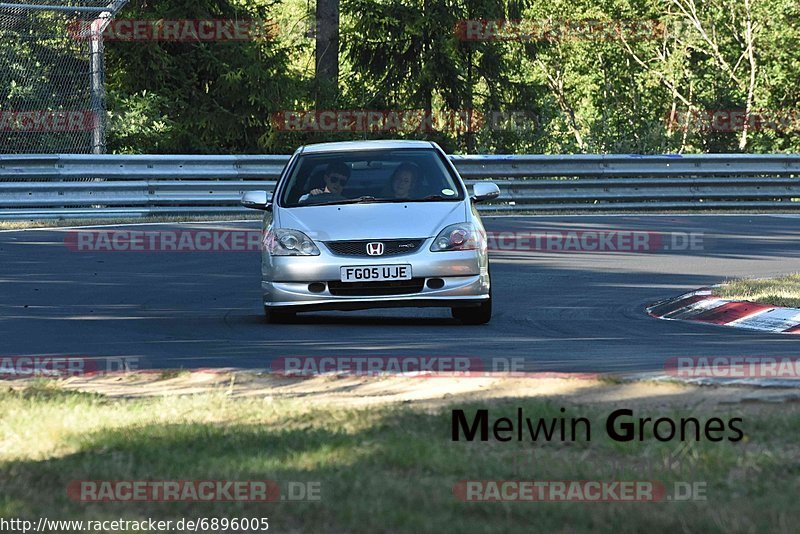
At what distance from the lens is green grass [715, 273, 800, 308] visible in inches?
488

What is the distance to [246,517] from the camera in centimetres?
477

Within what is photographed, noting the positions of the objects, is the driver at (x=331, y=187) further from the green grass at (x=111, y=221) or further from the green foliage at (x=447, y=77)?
→ the green foliage at (x=447, y=77)

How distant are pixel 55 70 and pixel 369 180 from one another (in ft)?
41.0

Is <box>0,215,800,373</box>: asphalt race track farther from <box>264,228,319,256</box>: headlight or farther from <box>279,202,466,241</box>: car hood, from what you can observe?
<box>279,202,466,241</box>: car hood

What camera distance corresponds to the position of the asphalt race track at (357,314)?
31.6 ft

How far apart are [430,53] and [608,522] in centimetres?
3105

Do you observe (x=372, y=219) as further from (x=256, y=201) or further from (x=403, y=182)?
(x=256, y=201)

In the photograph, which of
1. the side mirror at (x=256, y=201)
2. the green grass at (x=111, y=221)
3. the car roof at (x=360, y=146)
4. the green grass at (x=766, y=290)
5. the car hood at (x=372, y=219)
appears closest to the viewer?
the car hood at (x=372, y=219)

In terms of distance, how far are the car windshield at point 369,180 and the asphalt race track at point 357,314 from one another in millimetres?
1018

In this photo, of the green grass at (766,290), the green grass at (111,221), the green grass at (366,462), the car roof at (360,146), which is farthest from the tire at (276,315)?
the green grass at (111,221)

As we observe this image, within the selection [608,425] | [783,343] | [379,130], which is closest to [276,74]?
[379,130]

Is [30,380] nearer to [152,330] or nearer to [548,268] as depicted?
[152,330]

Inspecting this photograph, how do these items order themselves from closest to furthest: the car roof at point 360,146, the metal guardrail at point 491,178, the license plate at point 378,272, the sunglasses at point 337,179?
the license plate at point 378,272, the sunglasses at point 337,179, the car roof at point 360,146, the metal guardrail at point 491,178

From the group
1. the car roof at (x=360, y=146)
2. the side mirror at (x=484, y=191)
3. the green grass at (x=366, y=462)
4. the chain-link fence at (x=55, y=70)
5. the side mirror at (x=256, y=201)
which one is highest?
the chain-link fence at (x=55, y=70)
